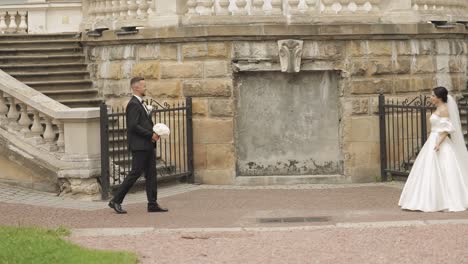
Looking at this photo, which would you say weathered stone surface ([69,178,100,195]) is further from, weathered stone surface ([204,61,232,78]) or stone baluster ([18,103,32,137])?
weathered stone surface ([204,61,232,78])

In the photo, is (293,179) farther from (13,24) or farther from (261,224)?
(13,24)

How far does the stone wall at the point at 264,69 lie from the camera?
15008mm

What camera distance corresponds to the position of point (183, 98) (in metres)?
15.2

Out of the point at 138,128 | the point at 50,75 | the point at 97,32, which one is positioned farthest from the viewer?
the point at 50,75

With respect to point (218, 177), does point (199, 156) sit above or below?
above

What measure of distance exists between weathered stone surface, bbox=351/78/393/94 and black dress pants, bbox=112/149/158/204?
14.1ft

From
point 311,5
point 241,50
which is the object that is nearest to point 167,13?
point 241,50

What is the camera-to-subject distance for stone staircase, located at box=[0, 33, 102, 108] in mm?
16578

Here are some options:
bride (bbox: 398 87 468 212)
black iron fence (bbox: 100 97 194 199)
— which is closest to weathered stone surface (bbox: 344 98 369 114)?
black iron fence (bbox: 100 97 194 199)

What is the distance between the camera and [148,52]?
15.5 metres

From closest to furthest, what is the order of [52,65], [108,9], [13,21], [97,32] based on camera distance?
1. [108,9]
2. [97,32]
3. [52,65]
4. [13,21]

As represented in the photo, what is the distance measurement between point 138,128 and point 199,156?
329 cm

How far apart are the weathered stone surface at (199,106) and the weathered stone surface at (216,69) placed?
0.41 m

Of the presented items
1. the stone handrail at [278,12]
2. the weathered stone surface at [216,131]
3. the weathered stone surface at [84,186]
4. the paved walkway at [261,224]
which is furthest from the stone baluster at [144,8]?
the weathered stone surface at [84,186]
